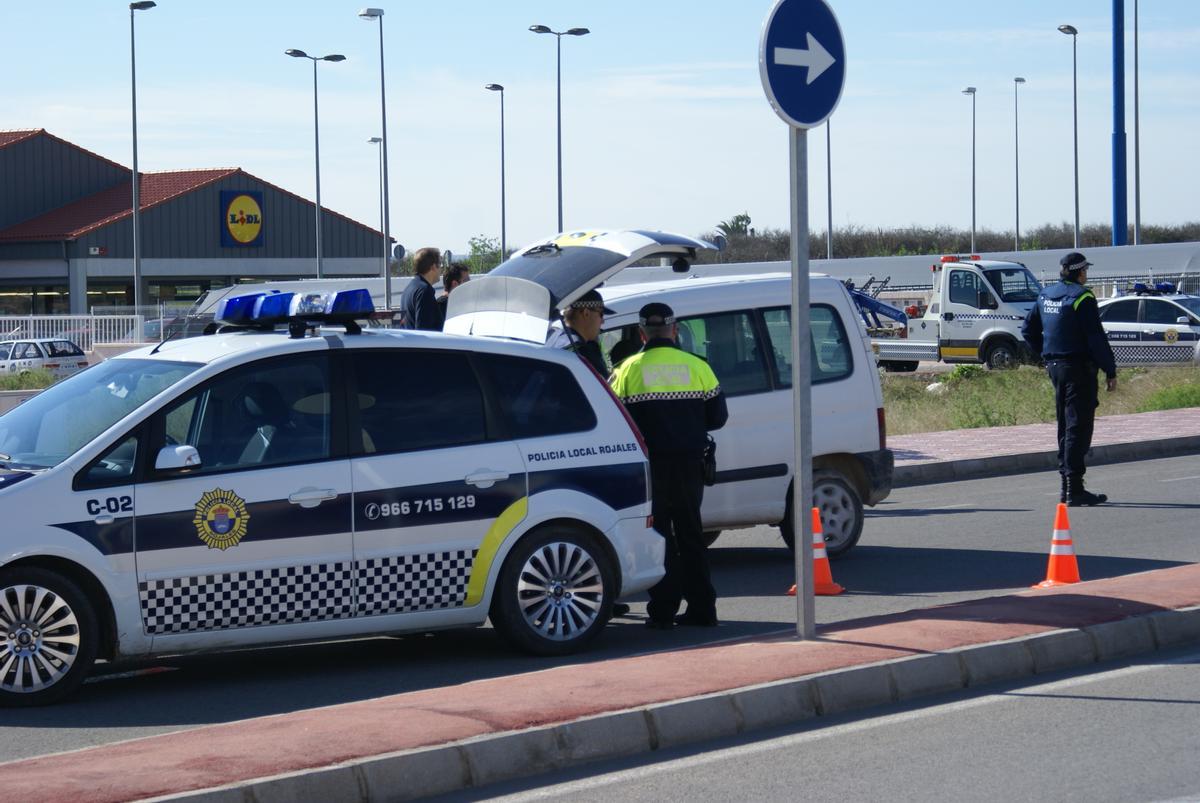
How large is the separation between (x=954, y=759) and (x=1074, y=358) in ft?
Result: 26.5

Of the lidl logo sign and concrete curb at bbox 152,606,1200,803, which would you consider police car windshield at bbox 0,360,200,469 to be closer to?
concrete curb at bbox 152,606,1200,803

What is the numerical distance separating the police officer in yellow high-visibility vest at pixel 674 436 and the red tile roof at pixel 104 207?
54147 mm

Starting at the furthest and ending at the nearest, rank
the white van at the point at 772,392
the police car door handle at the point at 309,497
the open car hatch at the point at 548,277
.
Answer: the white van at the point at 772,392 → the open car hatch at the point at 548,277 → the police car door handle at the point at 309,497

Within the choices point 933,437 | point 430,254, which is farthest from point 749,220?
point 430,254

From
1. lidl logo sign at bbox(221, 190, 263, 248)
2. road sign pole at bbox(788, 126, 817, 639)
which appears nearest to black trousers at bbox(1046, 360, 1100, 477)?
road sign pole at bbox(788, 126, 817, 639)

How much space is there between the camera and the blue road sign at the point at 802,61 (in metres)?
Result: 7.10

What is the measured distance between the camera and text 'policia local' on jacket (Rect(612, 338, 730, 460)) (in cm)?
862

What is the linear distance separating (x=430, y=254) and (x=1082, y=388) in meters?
5.70

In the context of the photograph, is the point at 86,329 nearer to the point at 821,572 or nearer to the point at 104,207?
the point at 104,207

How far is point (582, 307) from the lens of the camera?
9.16 meters

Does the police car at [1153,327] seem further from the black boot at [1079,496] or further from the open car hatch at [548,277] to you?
the open car hatch at [548,277]

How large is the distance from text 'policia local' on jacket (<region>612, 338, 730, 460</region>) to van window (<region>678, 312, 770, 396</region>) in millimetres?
1771

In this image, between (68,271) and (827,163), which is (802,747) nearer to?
(827,163)

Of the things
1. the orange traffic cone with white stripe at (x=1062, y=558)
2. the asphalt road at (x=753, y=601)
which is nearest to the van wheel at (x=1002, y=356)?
the asphalt road at (x=753, y=601)
